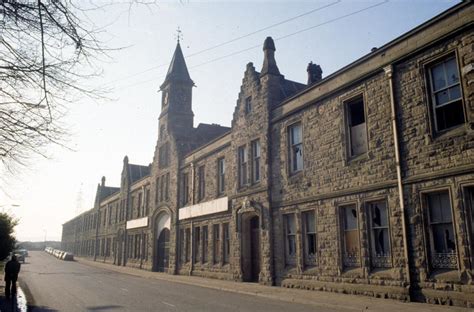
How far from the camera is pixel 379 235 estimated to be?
45.8 feet

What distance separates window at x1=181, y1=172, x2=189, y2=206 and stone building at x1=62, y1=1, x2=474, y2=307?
1.95 metres

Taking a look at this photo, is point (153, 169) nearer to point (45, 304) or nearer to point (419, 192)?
A: point (45, 304)

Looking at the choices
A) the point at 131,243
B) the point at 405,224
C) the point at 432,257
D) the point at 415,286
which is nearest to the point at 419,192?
the point at 405,224

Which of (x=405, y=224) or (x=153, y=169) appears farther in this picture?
(x=153, y=169)

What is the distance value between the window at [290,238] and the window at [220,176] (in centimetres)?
734

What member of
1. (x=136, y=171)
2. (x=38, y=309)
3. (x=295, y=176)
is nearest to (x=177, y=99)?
(x=136, y=171)

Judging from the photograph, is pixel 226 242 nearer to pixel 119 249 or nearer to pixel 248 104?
pixel 248 104

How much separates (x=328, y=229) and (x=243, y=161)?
26.9 feet

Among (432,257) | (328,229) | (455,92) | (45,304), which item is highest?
(455,92)

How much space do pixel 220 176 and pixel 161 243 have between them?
12.0 metres

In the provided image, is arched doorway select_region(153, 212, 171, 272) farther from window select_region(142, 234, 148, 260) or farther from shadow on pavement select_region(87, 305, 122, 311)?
shadow on pavement select_region(87, 305, 122, 311)

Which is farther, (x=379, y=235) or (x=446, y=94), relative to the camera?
(x=379, y=235)

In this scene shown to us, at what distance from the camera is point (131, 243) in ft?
140

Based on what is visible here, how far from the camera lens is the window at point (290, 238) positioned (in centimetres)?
1806
